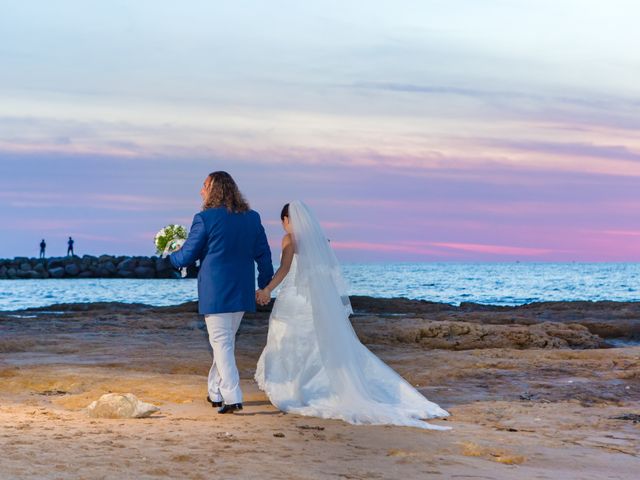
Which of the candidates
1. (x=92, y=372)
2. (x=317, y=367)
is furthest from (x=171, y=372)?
(x=317, y=367)

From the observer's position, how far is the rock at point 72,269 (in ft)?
284

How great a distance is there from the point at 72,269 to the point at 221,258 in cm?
8075

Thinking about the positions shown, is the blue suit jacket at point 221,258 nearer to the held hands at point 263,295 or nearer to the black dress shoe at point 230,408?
the held hands at point 263,295

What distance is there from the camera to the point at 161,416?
878 cm

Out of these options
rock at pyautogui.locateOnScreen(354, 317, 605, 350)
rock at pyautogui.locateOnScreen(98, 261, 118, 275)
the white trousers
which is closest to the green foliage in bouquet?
the white trousers

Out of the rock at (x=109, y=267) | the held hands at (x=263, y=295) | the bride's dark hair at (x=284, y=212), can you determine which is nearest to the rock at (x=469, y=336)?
the bride's dark hair at (x=284, y=212)

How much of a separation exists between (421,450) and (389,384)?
2.20m

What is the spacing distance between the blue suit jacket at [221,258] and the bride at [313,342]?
0.38m

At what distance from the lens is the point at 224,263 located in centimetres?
904

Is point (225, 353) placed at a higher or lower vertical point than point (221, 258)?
lower

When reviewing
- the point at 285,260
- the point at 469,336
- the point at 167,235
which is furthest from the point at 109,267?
the point at 285,260

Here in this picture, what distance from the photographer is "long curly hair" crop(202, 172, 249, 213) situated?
29.8 ft

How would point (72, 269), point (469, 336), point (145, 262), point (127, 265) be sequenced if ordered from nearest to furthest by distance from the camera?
point (469, 336)
point (72, 269)
point (127, 265)
point (145, 262)

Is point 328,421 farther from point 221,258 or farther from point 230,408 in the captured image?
point 221,258
